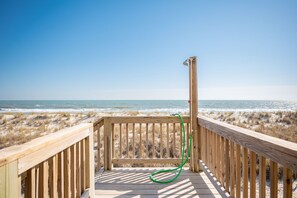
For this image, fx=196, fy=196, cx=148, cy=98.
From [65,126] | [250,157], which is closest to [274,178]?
[250,157]

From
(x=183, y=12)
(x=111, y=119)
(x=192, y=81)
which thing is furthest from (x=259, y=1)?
(x=111, y=119)

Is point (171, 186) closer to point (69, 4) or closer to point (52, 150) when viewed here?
point (52, 150)

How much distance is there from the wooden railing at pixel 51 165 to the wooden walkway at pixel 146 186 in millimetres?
711

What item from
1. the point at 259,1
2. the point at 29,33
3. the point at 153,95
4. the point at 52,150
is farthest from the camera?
the point at 153,95

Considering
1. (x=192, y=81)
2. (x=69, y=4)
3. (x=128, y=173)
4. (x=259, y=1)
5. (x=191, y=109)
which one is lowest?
(x=128, y=173)

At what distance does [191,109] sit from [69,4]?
787 cm

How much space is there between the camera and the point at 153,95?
8275 cm

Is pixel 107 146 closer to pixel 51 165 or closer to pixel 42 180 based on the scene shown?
pixel 51 165

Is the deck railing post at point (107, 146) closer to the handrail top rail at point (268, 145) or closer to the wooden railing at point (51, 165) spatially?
the wooden railing at point (51, 165)

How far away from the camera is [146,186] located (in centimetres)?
300

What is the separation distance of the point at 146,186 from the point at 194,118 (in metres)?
1.43

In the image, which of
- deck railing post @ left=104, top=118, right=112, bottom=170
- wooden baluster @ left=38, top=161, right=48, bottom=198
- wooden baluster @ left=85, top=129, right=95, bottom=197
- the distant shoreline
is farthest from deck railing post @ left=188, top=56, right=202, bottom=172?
the distant shoreline

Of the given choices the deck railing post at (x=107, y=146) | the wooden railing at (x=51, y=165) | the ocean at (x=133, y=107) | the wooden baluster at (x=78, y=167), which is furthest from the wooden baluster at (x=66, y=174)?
the ocean at (x=133, y=107)

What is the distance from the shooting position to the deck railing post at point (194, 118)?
3492mm
